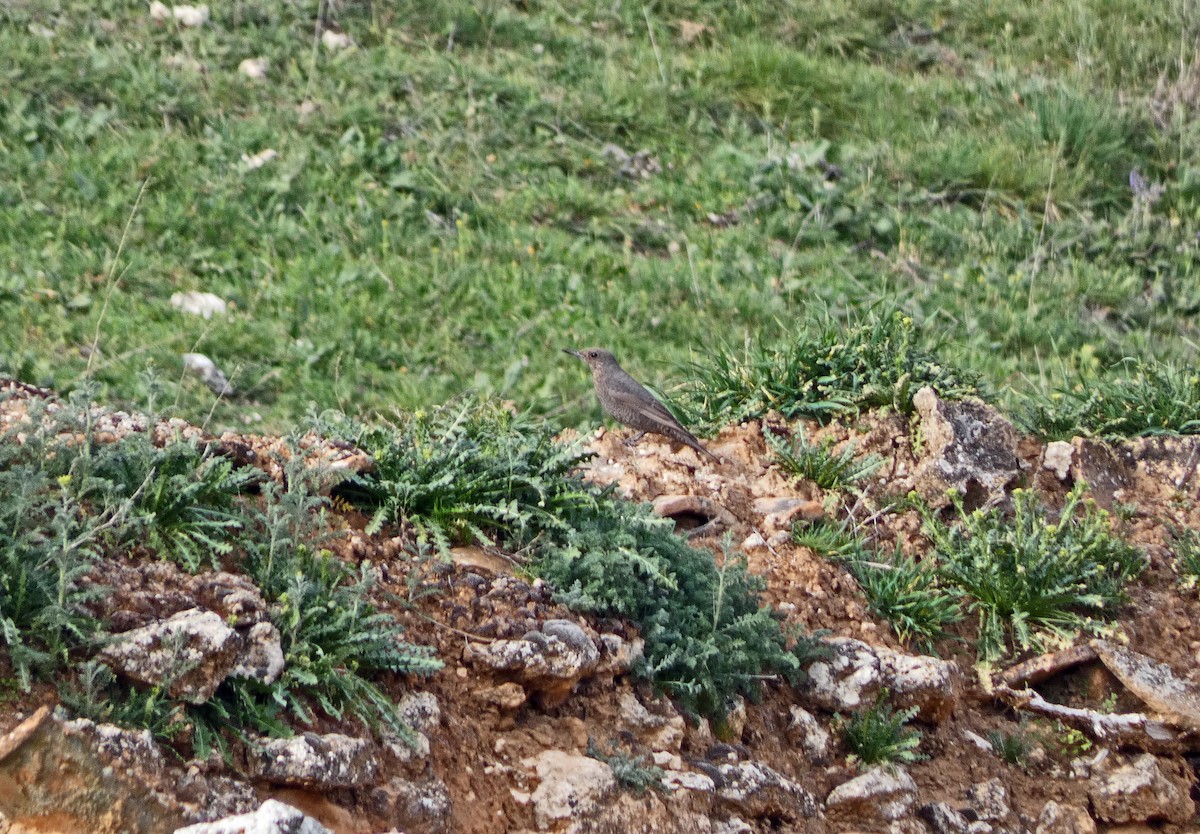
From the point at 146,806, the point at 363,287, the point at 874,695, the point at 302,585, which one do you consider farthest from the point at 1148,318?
the point at 146,806

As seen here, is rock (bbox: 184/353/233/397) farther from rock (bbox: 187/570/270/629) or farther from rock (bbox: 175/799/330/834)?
rock (bbox: 175/799/330/834)

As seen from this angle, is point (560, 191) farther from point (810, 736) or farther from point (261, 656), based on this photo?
point (261, 656)

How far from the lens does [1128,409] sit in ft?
22.1

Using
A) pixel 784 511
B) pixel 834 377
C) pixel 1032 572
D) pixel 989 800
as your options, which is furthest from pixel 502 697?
pixel 834 377

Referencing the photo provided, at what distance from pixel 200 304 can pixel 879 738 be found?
450cm

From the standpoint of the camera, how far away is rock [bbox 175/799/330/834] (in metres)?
3.09

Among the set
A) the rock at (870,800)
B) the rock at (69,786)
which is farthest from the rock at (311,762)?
the rock at (870,800)

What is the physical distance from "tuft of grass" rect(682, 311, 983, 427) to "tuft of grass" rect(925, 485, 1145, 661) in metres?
0.80

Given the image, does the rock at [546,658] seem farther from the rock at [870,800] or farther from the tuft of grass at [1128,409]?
the tuft of grass at [1128,409]

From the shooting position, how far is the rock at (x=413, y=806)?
367 cm

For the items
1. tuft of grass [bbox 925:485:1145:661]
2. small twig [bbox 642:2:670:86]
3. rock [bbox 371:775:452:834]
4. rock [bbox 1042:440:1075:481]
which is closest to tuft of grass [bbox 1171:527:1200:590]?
tuft of grass [bbox 925:485:1145:661]

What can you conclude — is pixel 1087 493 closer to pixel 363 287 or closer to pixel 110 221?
pixel 363 287

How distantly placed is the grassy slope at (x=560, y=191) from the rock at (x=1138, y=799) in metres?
2.95

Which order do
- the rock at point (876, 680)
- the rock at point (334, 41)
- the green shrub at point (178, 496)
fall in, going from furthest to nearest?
the rock at point (334, 41)
the rock at point (876, 680)
the green shrub at point (178, 496)
